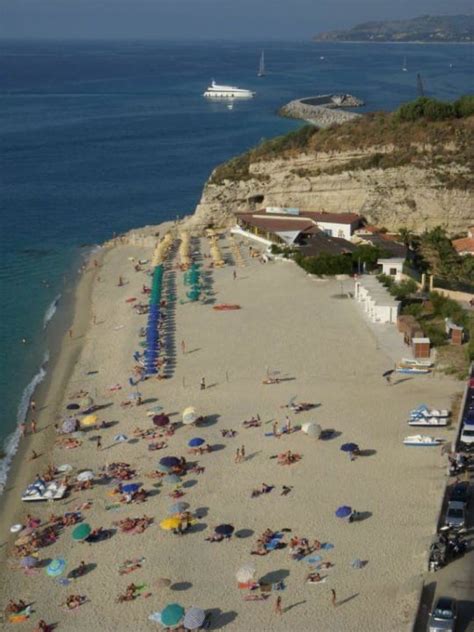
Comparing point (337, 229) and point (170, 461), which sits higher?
point (337, 229)

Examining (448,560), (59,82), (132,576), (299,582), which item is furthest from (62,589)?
(59,82)

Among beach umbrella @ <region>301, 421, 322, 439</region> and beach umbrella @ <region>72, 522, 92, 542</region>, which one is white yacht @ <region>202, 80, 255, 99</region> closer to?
beach umbrella @ <region>301, 421, 322, 439</region>

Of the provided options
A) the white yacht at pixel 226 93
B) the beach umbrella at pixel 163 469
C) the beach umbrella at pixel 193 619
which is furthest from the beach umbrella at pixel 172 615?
the white yacht at pixel 226 93

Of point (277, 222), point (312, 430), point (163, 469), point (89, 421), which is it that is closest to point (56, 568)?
point (163, 469)

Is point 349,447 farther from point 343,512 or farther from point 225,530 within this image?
point 225,530

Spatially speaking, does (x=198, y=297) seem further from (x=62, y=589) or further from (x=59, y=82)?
(x=59, y=82)

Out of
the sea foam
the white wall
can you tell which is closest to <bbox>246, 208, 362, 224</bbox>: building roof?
the white wall
